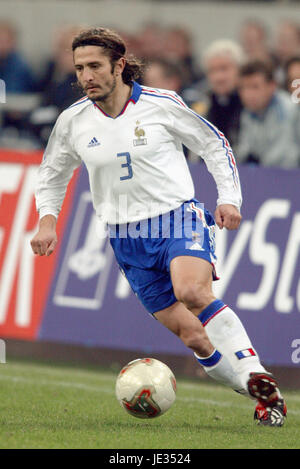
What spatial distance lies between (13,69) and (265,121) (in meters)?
6.12

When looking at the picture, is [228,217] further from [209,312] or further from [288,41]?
[288,41]

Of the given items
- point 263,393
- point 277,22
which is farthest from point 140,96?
point 277,22

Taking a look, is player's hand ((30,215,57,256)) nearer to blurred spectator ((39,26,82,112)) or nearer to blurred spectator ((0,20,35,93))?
blurred spectator ((39,26,82,112))

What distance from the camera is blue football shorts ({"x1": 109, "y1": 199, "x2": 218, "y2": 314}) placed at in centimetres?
667

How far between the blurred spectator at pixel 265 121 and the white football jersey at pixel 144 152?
368 cm

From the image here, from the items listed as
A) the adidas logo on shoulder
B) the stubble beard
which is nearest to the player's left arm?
the stubble beard

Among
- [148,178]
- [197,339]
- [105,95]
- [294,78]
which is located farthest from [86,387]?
[294,78]

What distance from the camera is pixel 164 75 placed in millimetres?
11219

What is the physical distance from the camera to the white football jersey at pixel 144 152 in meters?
6.82

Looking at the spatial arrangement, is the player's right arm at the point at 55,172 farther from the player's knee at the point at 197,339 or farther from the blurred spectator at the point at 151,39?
the blurred spectator at the point at 151,39

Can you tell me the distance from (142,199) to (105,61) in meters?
0.96

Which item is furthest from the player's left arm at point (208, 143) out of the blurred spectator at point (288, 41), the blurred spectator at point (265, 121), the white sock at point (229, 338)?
the blurred spectator at point (288, 41)

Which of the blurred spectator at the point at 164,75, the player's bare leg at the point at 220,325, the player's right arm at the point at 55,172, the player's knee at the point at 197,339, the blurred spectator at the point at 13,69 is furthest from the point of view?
the blurred spectator at the point at 13,69

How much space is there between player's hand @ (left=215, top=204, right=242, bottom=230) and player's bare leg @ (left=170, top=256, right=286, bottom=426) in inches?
11.6
